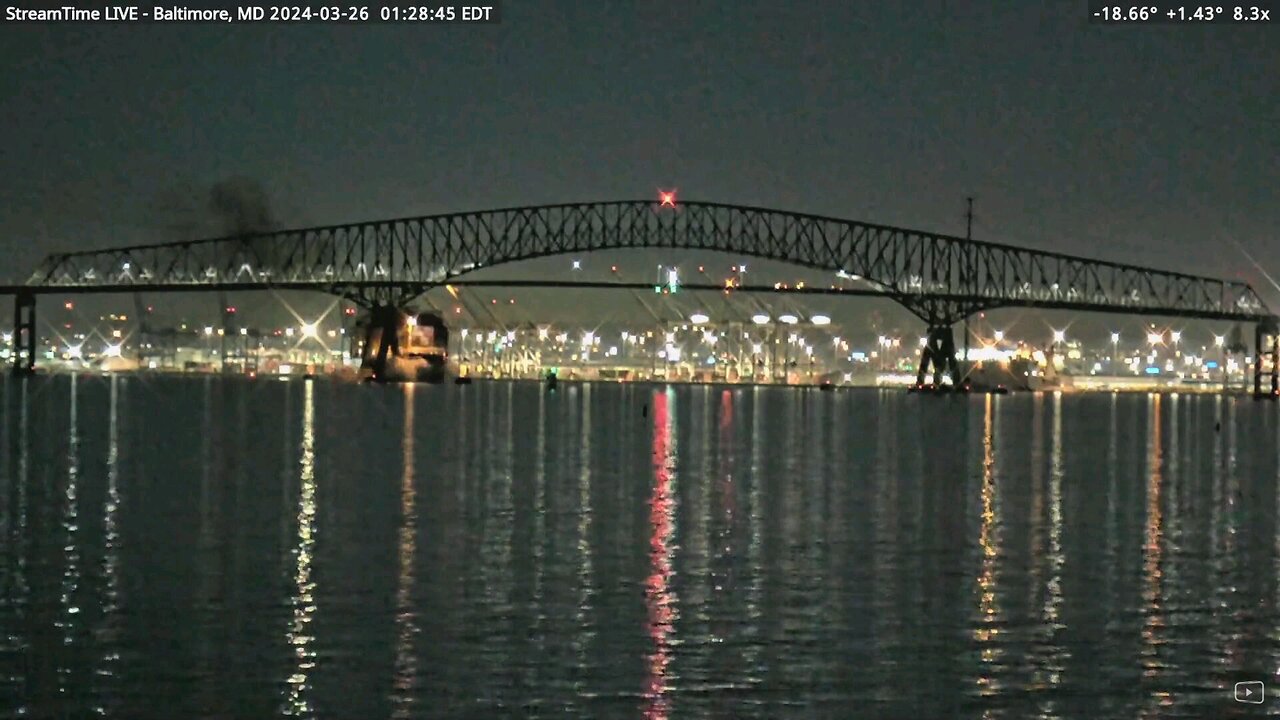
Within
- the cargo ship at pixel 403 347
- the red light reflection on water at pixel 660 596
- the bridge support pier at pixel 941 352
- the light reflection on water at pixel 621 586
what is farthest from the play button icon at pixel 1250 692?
the cargo ship at pixel 403 347

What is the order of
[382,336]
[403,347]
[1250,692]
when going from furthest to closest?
[403,347], [382,336], [1250,692]

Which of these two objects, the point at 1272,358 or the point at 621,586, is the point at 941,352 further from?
the point at 621,586

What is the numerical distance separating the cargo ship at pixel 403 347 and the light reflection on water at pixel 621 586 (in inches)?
3976

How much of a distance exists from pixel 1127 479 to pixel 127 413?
140 ft

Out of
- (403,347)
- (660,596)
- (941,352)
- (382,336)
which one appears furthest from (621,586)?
(403,347)

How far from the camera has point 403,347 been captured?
150m

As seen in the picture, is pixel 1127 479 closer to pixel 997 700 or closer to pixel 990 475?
pixel 990 475

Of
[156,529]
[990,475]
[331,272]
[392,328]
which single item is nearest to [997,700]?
[156,529]

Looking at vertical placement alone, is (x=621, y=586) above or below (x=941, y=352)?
below

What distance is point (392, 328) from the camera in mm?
146000

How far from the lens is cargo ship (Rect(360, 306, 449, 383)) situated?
14600 centimetres

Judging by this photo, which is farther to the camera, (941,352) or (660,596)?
(941,352)

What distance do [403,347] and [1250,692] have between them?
136889mm

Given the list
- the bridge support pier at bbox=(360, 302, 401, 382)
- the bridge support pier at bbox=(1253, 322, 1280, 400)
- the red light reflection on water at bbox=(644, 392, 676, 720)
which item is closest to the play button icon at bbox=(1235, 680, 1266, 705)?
the red light reflection on water at bbox=(644, 392, 676, 720)
